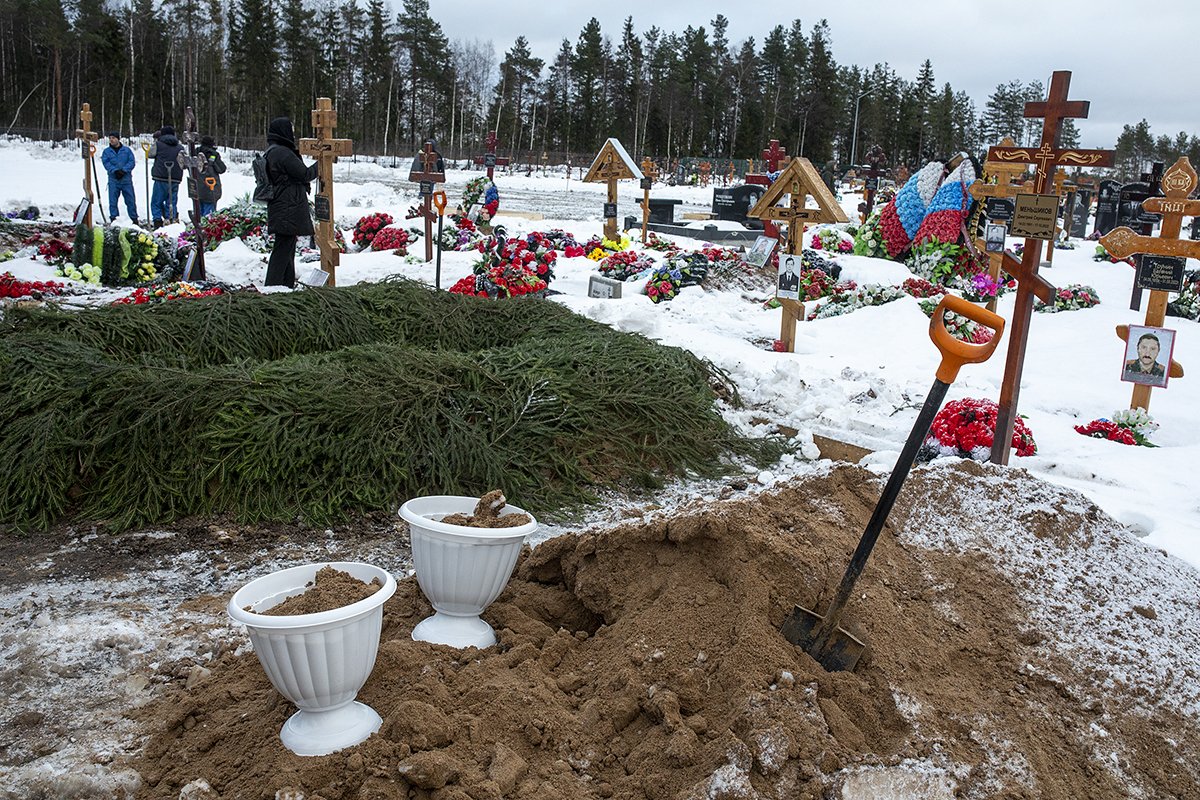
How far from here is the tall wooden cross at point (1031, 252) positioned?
17.4ft

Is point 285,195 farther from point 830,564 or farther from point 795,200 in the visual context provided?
point 830,564

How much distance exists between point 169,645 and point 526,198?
28317 mm

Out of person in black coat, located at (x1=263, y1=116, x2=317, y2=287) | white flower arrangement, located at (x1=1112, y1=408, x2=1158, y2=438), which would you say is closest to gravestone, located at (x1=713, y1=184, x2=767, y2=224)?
person in black coat, located at (x1=263, y1=116, x2=317, y2=287)

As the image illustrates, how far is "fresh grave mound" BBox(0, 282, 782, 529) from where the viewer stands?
444 centimetres

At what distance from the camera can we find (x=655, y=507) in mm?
4855

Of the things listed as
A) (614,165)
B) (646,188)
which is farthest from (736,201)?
(614,165)

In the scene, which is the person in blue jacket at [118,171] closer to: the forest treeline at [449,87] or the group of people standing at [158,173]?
the group of people standing at [158,173]

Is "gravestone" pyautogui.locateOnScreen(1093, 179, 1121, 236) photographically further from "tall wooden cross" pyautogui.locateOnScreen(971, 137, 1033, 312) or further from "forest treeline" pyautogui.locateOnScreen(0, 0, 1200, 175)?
"forest treeline" pyautogui.locateOnScreen(0, 0, 1200, 175)

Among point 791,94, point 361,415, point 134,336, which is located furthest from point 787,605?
point 791,94

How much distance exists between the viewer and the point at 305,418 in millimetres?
4723

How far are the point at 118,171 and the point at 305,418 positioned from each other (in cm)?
1521

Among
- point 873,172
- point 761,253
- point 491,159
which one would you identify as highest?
point 873,172

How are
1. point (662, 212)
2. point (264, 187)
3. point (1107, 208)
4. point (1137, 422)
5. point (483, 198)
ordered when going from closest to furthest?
point (1137, 422)
point (264, 187)
point (483, 198)
point (662, 212)
point (1107, 208)

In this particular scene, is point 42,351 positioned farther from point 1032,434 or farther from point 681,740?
point 1032,434
